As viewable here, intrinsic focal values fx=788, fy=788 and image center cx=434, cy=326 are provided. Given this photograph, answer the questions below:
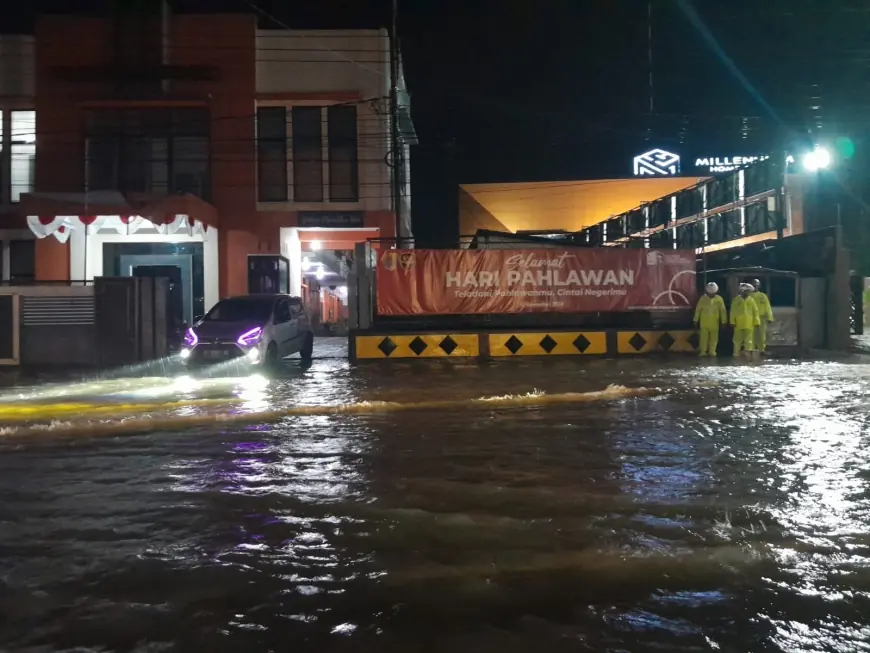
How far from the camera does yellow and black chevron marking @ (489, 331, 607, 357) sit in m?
17.8

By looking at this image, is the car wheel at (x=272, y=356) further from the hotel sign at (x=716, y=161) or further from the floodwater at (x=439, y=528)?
the hotel sign at (x=716, y=161)

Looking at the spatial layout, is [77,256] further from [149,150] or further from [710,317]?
[710,317]

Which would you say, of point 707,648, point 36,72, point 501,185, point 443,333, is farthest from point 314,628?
point 501,185

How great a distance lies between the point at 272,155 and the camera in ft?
83.0

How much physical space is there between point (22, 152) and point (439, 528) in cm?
2450

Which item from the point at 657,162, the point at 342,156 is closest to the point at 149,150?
the point at 342,156

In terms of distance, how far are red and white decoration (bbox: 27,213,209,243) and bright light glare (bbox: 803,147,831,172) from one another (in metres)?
15.8

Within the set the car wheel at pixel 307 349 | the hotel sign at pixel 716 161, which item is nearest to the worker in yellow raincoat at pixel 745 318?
the car wheel at pixel 307 349

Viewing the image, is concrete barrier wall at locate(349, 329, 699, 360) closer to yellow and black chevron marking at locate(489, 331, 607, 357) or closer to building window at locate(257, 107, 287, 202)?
yellow and black chevron marking at locate(489, 331, 607, 357)

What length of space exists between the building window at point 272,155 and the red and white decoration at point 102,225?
279 centimetres

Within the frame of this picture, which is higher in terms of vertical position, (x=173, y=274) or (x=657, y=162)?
(x=657, y=162)

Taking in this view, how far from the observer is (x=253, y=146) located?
81.5 feet

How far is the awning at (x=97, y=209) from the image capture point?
19922 mm

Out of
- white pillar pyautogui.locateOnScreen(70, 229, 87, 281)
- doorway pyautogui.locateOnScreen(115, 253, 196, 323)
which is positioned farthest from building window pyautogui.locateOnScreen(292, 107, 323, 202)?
white pillar pyautogui.locateOnScreen(70, 229, 87, 281)
